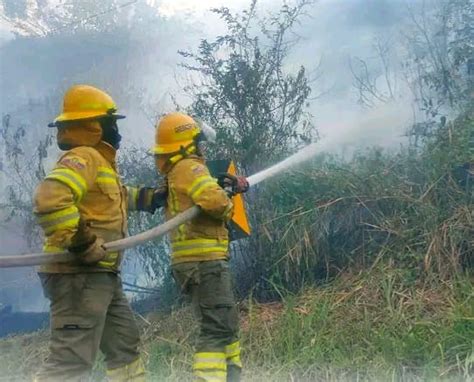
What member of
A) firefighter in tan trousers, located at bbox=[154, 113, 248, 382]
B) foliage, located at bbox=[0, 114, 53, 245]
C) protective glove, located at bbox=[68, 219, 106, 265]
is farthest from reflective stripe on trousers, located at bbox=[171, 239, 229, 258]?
foliage, located at bbox=[0, 114, 53, 245]

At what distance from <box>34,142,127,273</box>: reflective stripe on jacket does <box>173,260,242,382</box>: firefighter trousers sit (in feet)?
1.57

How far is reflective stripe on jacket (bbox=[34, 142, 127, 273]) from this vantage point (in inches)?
118

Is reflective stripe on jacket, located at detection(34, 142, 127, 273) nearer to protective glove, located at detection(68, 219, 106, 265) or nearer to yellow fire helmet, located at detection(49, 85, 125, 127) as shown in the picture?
protective glove, located at detection(68, 219, 106, 265)

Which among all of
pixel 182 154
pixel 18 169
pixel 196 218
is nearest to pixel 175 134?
pixel 182 154

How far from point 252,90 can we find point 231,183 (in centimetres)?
171

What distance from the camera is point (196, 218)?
3770mm

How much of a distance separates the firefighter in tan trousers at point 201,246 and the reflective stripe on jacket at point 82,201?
0.32 metres

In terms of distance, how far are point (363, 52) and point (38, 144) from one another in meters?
2.73

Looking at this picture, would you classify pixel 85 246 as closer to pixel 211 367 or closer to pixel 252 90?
pixel 211 367

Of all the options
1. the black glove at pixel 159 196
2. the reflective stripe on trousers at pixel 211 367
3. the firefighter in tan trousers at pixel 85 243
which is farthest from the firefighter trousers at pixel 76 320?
the black glove at pixel 159 196

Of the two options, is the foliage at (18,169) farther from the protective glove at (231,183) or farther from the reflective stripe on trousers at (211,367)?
the reflective stripe on trousers at (211,367)

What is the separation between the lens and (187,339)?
194 inches

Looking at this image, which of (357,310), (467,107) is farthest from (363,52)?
(357,310)

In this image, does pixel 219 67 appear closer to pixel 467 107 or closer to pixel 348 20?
pixel 348 20
